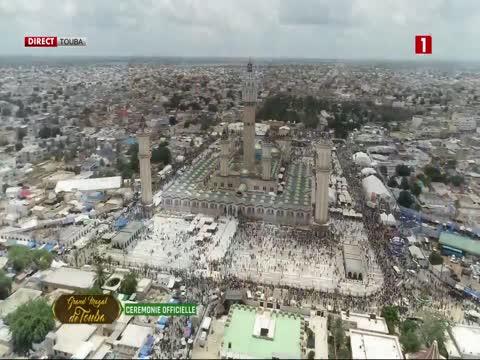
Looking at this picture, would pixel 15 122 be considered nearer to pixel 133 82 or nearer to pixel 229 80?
pixel 133 82

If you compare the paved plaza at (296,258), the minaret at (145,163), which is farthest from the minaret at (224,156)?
the minaret at (145,163)

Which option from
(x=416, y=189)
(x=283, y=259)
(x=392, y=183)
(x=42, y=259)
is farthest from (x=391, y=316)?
(x=392, y=183)

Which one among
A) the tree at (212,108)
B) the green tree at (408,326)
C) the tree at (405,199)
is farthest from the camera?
the tree at (212,108)

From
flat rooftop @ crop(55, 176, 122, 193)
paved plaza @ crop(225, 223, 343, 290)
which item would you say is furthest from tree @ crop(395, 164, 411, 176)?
flat rooftop @ crop(55, 176, 122, 193)

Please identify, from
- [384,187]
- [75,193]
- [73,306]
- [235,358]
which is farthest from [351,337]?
[75,193]

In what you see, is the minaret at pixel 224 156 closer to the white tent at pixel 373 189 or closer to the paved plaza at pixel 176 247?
the paved plaza at pixel 176 247
